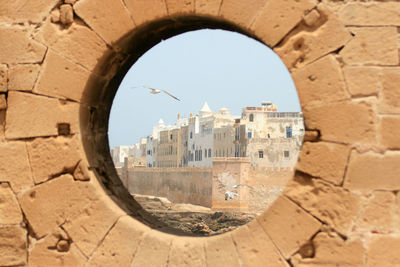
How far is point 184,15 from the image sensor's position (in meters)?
3.71

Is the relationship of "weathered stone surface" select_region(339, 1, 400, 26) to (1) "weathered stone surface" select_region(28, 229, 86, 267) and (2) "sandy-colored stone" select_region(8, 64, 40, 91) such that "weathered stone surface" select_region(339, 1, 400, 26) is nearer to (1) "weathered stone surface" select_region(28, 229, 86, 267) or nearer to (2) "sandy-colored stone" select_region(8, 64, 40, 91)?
(2) "sandy-colored stone" select_region(8, 64, 40, 91)

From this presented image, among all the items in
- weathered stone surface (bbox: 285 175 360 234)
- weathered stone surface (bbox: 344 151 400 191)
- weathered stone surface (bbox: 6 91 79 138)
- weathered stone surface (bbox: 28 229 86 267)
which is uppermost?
weathered stone surface (bbox: 6 91 79 138)

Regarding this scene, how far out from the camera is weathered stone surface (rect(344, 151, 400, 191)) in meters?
3.30

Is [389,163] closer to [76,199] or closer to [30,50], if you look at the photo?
[76,199]

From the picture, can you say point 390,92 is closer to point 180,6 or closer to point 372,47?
point 372,47

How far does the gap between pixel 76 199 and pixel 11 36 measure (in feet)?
4.43

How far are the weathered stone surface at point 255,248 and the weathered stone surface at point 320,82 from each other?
3.06ft

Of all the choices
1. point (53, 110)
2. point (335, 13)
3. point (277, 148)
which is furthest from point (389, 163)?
point (277, 148)

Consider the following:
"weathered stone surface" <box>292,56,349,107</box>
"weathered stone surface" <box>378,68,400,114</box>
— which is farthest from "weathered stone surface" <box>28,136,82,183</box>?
"weathered stone surface" <box>378,68,400,114</box>

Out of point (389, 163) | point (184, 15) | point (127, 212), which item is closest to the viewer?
point (389, 163)

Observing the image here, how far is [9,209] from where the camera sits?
12.7 ft

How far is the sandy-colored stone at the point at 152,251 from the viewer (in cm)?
365

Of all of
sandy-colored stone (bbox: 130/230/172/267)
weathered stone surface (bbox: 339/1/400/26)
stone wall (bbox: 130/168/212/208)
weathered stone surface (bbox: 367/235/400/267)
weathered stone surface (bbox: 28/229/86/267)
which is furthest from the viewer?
stone wall (bbox: 130/168/212/208)

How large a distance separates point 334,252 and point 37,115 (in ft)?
7.66
